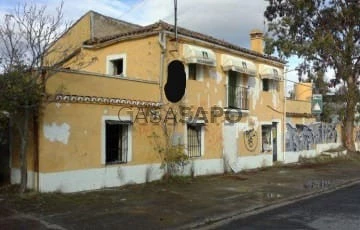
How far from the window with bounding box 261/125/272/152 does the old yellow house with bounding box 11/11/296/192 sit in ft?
0.17

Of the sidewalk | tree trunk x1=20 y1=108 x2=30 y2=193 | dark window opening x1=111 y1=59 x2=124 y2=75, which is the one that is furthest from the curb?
dark window opening x1=111 y1=59 x2=124 y2=75

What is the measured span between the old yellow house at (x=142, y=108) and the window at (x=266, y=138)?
0.17ft

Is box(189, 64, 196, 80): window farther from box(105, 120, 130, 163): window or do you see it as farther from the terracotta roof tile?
box(105, 120, 130, 163): window

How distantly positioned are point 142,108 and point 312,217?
273 inches

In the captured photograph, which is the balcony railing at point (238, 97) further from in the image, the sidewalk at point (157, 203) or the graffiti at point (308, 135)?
the graffiti at point (308, 135)

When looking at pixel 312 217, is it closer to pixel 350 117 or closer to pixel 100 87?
pixel 100 87

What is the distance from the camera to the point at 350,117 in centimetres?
3334

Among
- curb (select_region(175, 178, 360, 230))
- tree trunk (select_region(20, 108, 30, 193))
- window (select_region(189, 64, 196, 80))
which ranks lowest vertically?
curb (select_region(175, 178, 360, 230))

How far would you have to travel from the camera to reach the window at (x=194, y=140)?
60.5 feet

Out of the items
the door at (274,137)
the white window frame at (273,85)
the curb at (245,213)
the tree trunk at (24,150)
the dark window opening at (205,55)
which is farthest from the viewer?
the door at (274,137)

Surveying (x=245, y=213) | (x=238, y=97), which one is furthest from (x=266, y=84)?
(x=245, y=213)

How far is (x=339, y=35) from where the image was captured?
3212 cm

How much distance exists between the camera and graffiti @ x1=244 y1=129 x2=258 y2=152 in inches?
864

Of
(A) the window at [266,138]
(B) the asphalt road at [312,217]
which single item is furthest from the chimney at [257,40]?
(B) the asphalt road at [312,217]
